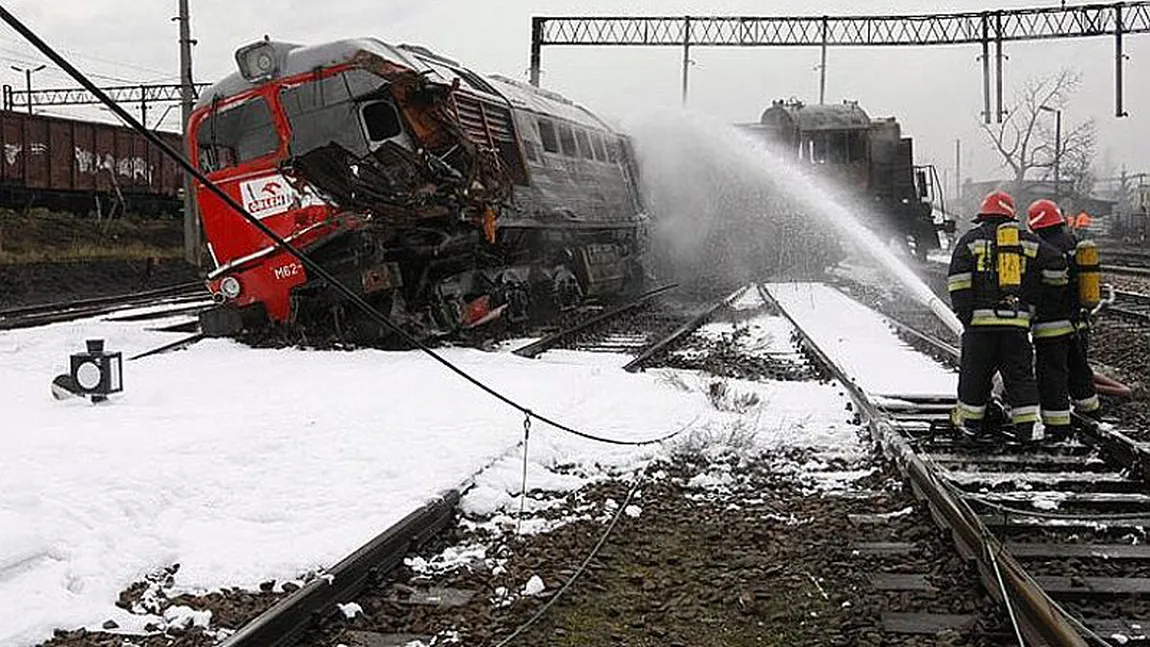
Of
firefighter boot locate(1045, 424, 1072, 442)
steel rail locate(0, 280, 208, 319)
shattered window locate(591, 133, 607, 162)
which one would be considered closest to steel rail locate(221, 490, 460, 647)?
firefighter boot locate(1045, 424, 1072, 442)

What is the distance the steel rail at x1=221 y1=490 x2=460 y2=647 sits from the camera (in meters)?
3.83

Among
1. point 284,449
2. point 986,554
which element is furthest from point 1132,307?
point 284,449

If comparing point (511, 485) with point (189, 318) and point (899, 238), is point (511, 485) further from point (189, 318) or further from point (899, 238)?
point (899, 238)

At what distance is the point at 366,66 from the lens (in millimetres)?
11922

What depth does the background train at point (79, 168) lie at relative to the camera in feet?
95.1

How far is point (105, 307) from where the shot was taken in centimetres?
1973

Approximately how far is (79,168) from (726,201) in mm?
19195

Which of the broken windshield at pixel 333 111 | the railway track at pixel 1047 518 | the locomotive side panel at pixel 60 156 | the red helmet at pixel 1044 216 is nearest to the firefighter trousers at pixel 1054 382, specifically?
the railway track at pixel 1047 518

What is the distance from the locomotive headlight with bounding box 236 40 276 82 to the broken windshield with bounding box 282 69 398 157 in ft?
1.23

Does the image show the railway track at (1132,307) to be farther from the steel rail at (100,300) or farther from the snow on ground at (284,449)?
the steel rail at (100,300)

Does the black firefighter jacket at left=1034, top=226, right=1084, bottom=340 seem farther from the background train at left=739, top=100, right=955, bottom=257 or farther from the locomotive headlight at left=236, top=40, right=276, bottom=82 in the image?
the background train at left=739, top=100, right=955, bottom=257

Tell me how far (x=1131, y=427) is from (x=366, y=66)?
27.0 ft

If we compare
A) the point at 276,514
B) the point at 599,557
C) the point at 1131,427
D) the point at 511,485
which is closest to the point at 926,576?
the point at 599,557

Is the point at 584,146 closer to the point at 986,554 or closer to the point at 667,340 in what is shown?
the point at 667,340
